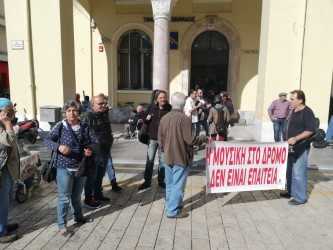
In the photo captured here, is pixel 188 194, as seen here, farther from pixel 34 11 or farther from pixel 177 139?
pixel 34 11

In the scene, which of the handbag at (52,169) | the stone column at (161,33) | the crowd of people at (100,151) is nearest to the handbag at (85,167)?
the crowd of people at (100,151)

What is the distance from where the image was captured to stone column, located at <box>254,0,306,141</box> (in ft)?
28.6

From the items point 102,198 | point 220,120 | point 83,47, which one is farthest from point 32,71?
point 102,198

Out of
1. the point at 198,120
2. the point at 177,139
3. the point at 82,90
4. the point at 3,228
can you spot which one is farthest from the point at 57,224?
the point at 82,90

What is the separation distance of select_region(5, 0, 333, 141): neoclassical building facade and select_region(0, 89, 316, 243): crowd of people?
4.54 m

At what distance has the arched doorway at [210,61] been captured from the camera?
13.8m

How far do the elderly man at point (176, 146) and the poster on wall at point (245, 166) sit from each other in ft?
1.55

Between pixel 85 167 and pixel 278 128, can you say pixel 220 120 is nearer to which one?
pixel 278 128

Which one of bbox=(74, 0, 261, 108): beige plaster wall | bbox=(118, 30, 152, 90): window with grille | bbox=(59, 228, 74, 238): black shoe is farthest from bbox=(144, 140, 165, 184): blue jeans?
bbox=(118, 30, 152, 90): window with grille

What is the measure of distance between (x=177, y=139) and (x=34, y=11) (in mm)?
7807

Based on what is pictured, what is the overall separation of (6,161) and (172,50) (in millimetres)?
11078

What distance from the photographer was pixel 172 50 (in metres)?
13.6

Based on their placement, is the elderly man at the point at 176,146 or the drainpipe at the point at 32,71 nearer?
the elderly man at the point at 176,146

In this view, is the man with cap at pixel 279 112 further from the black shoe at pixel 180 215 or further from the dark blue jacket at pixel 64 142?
the dark blue jacket at pixel 64 142
